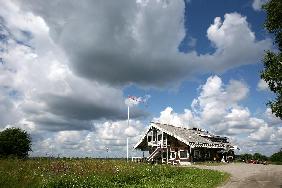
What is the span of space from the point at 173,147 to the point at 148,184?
39.4m

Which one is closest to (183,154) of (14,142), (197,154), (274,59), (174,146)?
(174,146)

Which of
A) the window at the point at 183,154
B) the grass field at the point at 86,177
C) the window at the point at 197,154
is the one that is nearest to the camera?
the grass field at the point at 86,177

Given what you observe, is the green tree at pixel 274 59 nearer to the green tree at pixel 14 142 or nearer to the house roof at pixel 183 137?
the house roof at pixel 183 137

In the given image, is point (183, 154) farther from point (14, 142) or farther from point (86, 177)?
point (86, 177)

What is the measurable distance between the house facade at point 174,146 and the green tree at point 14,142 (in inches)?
866

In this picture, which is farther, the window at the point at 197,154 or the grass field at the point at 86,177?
the window at the point at 197,154

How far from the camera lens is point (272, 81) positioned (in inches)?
996

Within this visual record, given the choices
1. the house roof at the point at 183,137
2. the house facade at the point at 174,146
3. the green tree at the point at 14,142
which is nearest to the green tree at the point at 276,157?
the house facade at the point at 174,146

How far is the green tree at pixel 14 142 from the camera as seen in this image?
A: 229 ft

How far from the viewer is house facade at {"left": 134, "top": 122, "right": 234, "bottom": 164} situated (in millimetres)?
62750

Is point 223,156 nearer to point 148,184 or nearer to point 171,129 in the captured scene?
point 171,129

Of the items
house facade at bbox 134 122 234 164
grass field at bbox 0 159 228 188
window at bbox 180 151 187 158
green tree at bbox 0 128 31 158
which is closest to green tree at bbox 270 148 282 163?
house facade at bbox 134 122 234 164

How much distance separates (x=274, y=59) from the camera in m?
25.8

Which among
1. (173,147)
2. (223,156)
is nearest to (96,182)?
(173,147)
